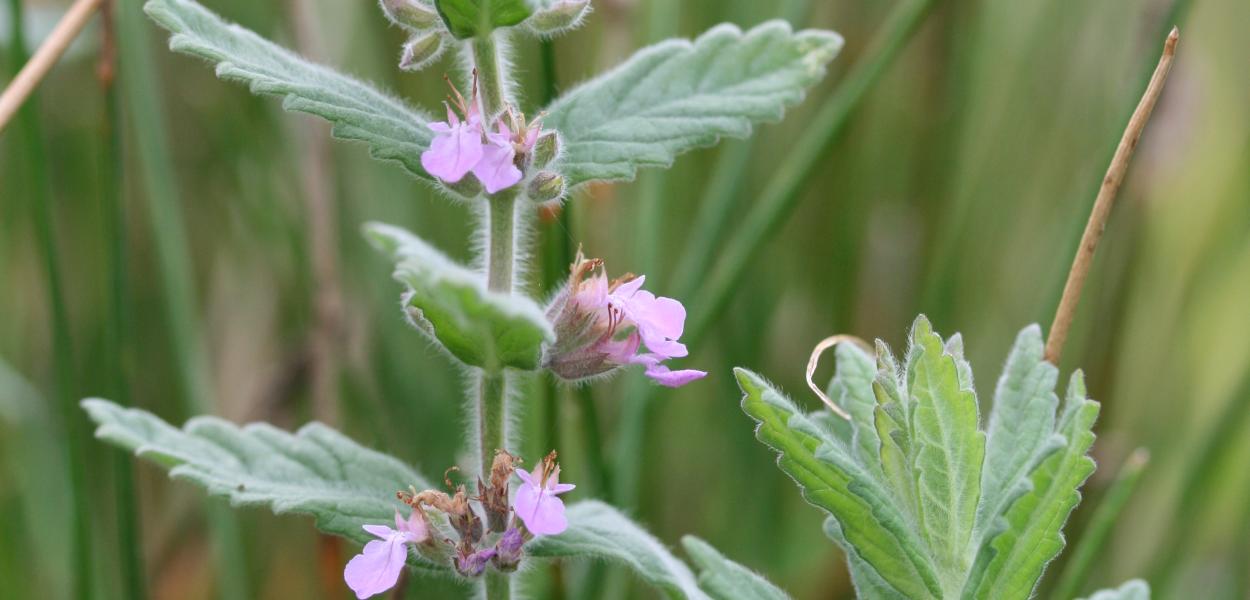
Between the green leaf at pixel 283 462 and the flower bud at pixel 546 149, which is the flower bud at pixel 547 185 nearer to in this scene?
the flower bud at pixel 546 149

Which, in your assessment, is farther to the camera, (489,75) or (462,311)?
(489,75)

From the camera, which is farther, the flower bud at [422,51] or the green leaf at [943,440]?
the flower bud at [422,51]

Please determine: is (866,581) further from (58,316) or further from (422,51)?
(58,316)

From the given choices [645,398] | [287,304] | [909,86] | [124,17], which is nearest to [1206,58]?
[909,86]

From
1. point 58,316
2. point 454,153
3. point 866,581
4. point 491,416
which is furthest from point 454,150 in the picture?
point 58,316

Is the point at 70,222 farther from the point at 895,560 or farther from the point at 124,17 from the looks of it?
the point at 895,560

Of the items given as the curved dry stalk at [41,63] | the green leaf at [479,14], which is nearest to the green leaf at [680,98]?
the green leaf at [479,14]
